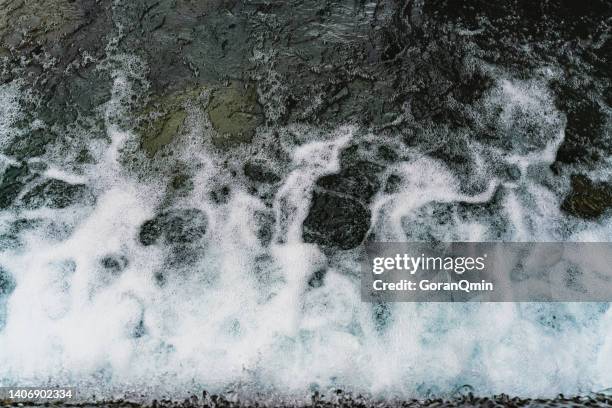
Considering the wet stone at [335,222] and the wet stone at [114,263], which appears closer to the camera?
the wet stone at [114,263]

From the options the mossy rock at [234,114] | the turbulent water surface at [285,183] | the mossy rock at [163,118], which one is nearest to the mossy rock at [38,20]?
the turbulent water surface at [285,183]

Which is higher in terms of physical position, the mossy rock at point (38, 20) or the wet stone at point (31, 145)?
the mossy rock at point (38, 20)

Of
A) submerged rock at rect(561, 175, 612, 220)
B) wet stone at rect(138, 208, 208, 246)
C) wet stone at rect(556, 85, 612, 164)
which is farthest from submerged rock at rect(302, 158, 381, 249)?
wet stone at rect(556, 85, 612, 164)

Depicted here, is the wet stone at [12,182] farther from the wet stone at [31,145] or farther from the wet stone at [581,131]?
the wet stone at [581,131]

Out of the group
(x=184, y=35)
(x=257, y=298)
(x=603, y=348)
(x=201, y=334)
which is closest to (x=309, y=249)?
(x=257, y=298)

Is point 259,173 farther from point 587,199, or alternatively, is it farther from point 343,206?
point 587,199

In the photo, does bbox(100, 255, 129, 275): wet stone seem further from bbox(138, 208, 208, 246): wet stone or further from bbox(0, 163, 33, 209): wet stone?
bbox(0, 163, 33, 209): wet stone

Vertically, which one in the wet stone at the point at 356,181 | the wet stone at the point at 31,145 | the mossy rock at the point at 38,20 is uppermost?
the mossy rock at the point at 38,20
